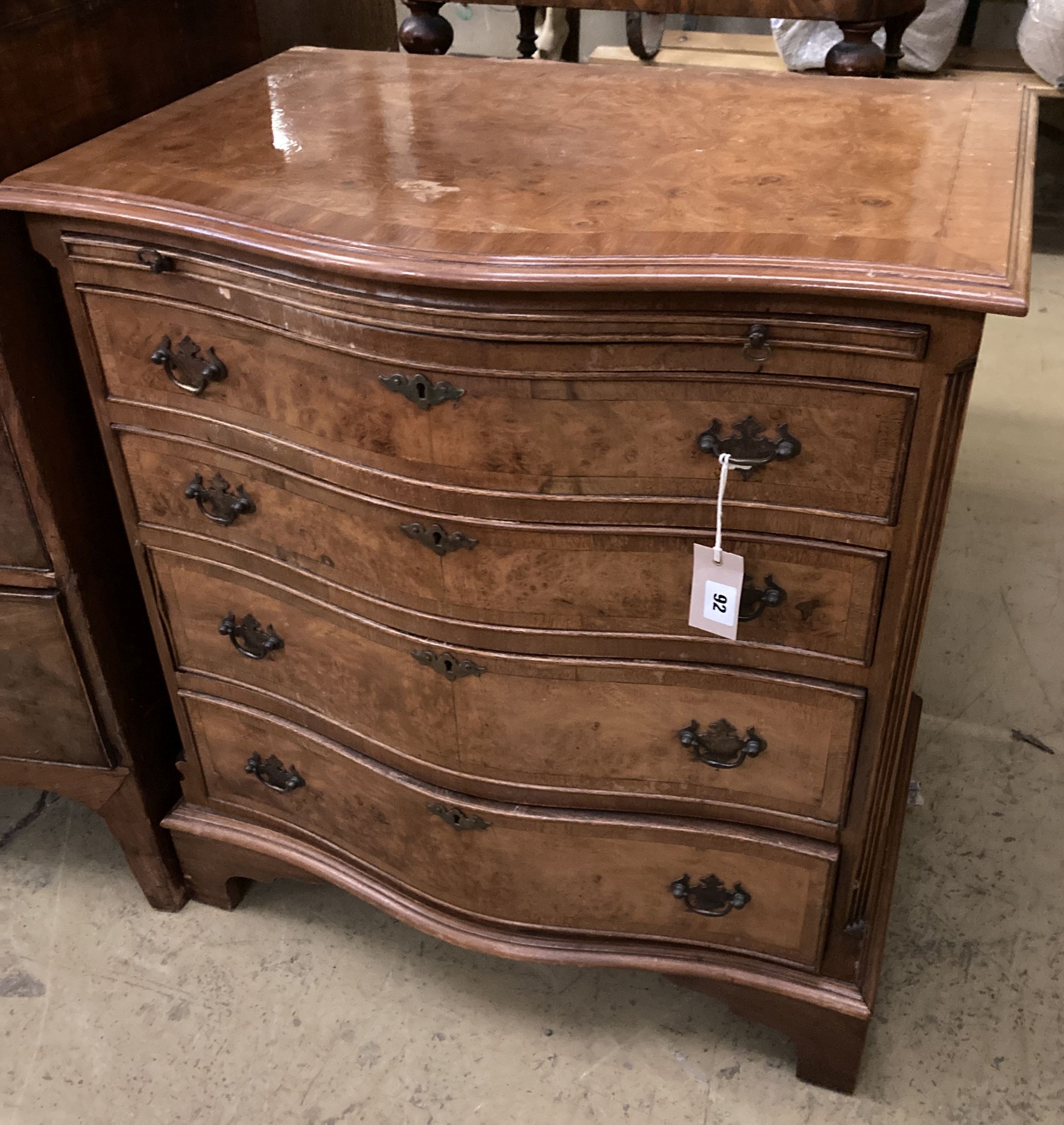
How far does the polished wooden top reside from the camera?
0.97 metres

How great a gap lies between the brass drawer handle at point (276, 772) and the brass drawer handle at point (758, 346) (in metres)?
0.88

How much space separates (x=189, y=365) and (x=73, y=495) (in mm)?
300

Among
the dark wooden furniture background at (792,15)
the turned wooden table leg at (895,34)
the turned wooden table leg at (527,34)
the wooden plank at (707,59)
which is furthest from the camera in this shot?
the wooden plank at (707,59)

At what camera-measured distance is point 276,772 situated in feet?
5.07

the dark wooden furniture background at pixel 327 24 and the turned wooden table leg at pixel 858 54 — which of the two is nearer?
the dark wooden furniture background at pixel 327 24

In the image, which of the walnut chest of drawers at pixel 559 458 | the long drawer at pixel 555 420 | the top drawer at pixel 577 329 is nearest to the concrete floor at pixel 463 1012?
the walnut chest of drawers at pixel 559 458

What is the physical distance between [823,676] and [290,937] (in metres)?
0.96

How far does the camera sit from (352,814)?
4.93ft

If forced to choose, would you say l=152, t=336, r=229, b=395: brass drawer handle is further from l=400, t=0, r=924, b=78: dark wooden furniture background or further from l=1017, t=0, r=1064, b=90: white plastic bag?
l=1017, t=0, r=1064, b=90: white plastic bag

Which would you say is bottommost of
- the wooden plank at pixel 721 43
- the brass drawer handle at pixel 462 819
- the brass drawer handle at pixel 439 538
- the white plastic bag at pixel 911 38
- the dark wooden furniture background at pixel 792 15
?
the brass drawer handle at pixel 462 819

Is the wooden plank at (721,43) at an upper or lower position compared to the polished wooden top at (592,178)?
lower

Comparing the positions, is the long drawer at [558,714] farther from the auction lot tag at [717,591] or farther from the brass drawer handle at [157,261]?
the brass drawer handle at [157,261]

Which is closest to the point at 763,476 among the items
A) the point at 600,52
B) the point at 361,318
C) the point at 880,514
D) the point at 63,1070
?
the point at 880,514

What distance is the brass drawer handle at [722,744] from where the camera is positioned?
4.09 ft
